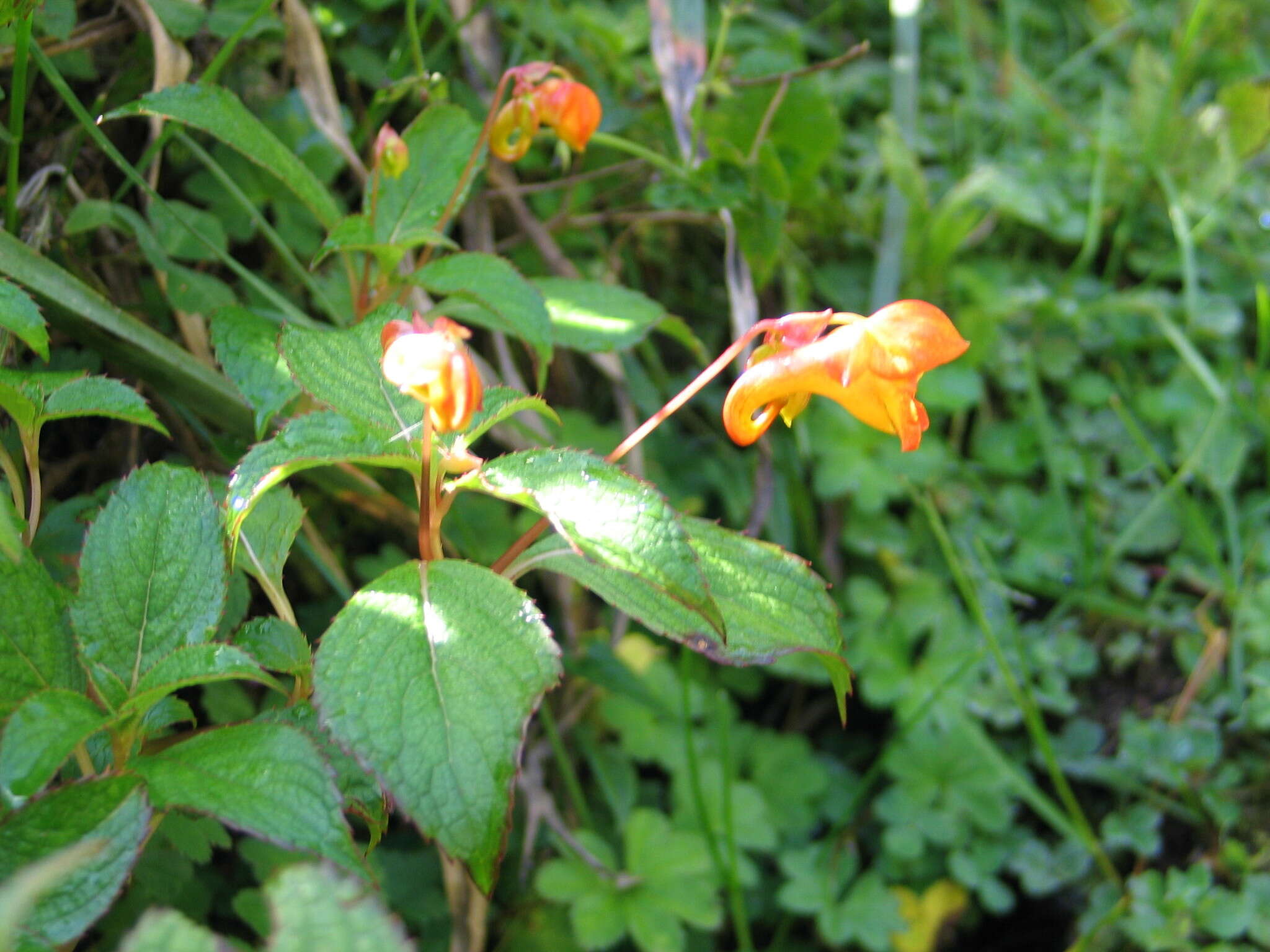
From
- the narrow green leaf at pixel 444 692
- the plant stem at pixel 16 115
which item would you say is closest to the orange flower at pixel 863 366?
the narrow green leaf at pixel 444 692

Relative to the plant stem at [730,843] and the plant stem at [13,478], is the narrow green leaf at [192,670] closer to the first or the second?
the plant stem at [13,478]

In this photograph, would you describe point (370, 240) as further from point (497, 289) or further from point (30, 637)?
point (30, 637)

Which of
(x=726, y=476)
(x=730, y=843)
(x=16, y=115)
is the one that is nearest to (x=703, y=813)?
(x=730, y=843)

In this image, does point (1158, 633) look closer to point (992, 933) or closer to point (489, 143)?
point (992, 933)

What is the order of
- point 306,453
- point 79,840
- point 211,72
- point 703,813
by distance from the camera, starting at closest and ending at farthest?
point 79,840, point 306,453, point 211,72, point 703,813

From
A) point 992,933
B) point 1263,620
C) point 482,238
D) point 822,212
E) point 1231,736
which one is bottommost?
point 992,933

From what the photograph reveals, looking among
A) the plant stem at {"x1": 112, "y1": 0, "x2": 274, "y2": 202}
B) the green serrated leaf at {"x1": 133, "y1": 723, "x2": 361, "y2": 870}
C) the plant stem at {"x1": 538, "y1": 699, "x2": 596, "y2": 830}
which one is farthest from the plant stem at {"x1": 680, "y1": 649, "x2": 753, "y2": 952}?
the plant stem at {"x1": 112, "y1": 0, "x2": 274, "y2": 202}

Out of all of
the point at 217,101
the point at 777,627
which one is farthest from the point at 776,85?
the point at 777,627
